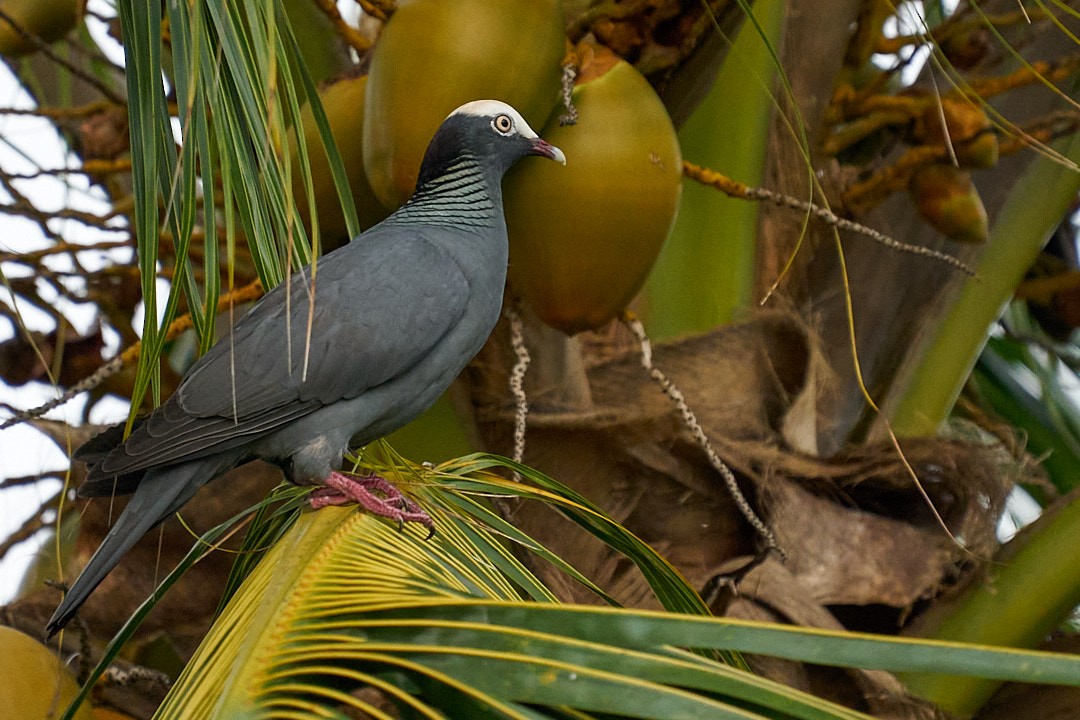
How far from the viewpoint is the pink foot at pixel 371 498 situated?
135 cm

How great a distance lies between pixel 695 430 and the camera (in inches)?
65.4

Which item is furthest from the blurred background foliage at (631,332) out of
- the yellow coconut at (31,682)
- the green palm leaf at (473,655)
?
the yellow coconut at (31,682)

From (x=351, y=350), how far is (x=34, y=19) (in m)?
0.72

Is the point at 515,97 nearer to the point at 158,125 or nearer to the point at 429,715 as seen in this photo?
the point at 158,125

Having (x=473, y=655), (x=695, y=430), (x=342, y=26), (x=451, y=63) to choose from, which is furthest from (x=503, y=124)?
(x=473, y=655)

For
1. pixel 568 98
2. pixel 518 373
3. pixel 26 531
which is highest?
pixel 568 98

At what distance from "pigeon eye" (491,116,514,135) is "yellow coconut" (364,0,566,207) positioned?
34 mm

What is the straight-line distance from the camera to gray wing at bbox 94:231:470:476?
1.49m

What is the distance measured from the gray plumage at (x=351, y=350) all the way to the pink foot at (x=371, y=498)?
34mm

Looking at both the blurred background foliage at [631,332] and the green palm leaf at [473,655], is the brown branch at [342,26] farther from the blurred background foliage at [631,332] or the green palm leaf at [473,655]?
the green palm leaf at [473,655]

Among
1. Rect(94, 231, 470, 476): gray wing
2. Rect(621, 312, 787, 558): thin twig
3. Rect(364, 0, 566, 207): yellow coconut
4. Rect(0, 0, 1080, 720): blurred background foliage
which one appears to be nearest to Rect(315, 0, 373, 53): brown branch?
Rect(0, 0, 1080, 720): blurred background foliage

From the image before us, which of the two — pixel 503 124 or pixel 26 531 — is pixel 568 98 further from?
pixel 26 531

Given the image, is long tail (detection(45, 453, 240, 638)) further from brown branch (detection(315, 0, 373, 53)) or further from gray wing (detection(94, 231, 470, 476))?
brown branch (detection(315, 0, 373, 53))

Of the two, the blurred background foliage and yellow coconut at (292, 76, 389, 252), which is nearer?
the blurred background foliage
